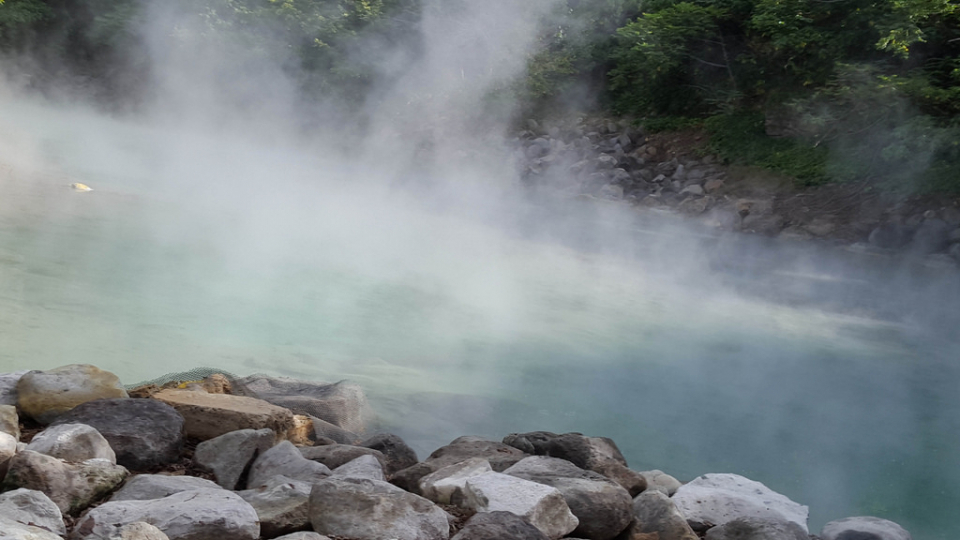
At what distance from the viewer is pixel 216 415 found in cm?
283

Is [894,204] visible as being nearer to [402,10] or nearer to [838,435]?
[402,10]

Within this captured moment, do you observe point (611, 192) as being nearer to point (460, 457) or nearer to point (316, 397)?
point (316, 397)

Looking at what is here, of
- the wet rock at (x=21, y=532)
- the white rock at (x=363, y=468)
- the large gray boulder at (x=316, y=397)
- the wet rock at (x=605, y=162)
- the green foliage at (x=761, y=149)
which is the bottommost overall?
the large gray boulder at (x=316, y=397)

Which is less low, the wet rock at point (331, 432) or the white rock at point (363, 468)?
the white rock at point (363, 468)

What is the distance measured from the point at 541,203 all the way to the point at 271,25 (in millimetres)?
6221

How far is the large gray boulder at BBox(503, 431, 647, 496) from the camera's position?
3049mm

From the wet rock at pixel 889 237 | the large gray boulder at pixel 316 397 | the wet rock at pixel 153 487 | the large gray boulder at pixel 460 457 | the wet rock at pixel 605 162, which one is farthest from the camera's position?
the wet rock at pixel 605 162

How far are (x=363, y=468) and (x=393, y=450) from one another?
445 millimetres

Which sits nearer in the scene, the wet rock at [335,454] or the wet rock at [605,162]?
the wet rock at [335,454]

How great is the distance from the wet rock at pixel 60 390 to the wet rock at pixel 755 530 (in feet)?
6.44

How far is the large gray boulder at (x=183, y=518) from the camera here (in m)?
1.95

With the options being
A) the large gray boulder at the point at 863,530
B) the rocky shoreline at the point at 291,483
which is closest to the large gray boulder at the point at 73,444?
the rocky shoreline at the point at 291,483

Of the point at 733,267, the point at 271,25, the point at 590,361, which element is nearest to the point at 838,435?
the point at 590,361

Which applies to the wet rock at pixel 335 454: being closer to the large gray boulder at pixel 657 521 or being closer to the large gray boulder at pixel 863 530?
the large gray boulder at pixel 657 521
